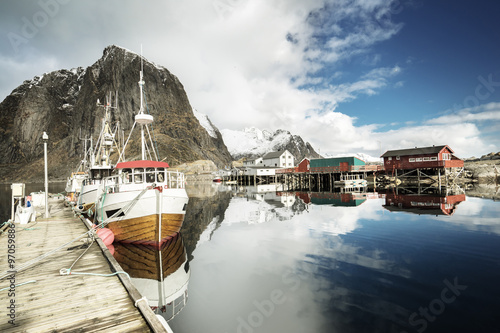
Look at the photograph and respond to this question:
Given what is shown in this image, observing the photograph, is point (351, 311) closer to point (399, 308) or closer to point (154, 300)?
point (399, 308)

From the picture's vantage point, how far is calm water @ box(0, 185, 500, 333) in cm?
→ 716

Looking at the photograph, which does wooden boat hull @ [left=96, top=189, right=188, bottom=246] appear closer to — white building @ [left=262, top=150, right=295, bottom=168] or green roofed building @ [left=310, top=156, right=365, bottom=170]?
green roofed building @ [left=310, top=156, right=365, bottom=170]

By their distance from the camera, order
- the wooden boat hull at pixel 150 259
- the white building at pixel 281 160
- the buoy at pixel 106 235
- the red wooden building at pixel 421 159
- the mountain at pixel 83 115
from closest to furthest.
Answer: the wooden boat hull at pixel 150 259 → the buoy at pixel 106 235 → the red wooden building at pixel 421 159 → the white building at pixel 281 160 → the mountain at pixel 83 115

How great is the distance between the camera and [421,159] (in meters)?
53.8

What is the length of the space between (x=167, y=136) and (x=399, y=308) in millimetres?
133686

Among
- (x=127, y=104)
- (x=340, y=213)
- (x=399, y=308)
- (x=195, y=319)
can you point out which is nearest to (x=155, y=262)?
(x=195, y=319)

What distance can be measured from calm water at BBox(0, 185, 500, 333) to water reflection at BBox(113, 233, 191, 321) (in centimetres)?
29

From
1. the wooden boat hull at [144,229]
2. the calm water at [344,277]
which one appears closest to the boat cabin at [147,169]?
the wooden boat hull at [144,229]

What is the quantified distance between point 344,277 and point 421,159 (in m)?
55.5

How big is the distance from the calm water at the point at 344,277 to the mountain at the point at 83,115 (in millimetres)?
113425

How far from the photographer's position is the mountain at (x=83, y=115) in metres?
136

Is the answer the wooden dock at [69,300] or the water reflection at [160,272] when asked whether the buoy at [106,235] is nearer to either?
the water reflection at [160,272]

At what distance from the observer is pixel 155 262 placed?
12148 mm

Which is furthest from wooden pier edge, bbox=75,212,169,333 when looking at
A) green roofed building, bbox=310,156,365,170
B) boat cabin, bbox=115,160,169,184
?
green roofed building, bbox=310,156,365,170
